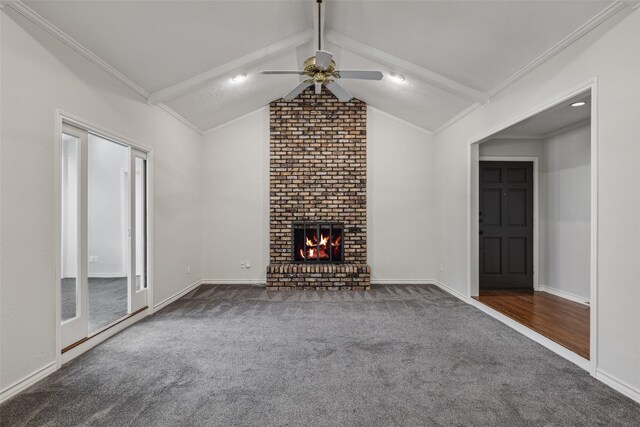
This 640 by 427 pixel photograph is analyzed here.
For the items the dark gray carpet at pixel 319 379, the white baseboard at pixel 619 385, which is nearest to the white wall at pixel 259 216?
the dark gray carpet at pixel 319 379

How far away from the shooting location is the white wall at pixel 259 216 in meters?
5.66

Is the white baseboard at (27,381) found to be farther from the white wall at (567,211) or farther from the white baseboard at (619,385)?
the white wall at (567,211)

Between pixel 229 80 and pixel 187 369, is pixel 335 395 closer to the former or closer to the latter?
pixel 187 369

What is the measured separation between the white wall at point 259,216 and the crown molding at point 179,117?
1.01ft

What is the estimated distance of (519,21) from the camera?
267 centimetres

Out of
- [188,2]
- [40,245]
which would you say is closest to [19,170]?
[40,245]

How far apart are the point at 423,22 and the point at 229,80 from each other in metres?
2.57

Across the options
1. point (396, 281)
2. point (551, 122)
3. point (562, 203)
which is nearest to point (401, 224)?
point (396, 281)

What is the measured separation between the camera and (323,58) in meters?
2.93

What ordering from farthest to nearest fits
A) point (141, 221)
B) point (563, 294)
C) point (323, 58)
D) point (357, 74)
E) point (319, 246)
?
point (319, 246), point (563, 294), point (141, 221), point (357, 74), point (323, 58)

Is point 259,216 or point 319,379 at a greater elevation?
point 259,216

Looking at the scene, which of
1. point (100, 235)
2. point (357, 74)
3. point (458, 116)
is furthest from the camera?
point (100, 235)

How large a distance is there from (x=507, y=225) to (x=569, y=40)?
2965 mm

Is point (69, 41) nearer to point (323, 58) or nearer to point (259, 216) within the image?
point (323, 58)
